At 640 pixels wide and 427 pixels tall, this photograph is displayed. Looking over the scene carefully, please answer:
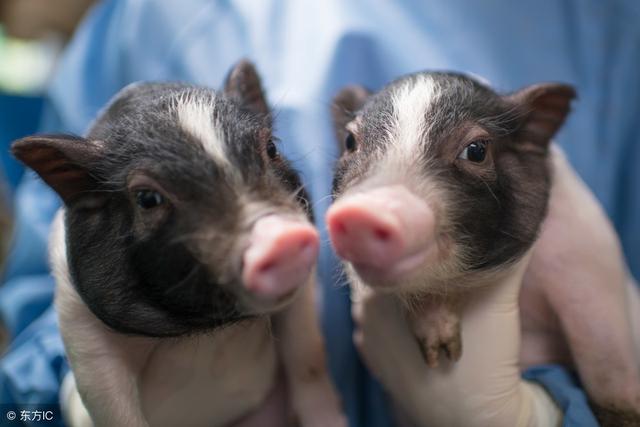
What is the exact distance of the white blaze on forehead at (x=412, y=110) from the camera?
1.32 m

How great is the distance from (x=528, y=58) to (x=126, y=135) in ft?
5.41

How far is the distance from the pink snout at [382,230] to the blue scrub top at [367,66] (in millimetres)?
848

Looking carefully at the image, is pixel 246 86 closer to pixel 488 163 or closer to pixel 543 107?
pixel 488 163

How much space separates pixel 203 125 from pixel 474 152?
25.2 inches

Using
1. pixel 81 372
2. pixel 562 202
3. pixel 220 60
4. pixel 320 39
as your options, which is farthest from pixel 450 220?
pixel 220 60

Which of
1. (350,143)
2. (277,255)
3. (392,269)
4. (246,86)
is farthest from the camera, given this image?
(246,86)

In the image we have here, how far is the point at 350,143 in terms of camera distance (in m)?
1.54

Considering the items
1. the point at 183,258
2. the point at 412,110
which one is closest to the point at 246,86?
the point at 412,110

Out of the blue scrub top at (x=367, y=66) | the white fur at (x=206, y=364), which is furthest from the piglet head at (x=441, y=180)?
the blue scrub top at (x=367, y=66)

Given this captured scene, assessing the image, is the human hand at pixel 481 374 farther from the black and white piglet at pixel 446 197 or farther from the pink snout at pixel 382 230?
the pink snout at pixel 382 230

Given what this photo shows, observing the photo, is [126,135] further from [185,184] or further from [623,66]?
[623,66]

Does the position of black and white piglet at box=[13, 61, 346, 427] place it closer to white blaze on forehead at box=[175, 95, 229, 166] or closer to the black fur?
white blaze on forehead at box=[175, 95, 229, 166]

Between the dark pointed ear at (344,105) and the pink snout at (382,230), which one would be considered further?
the dark pointed ear at (344,105)

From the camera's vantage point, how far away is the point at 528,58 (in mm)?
2289
